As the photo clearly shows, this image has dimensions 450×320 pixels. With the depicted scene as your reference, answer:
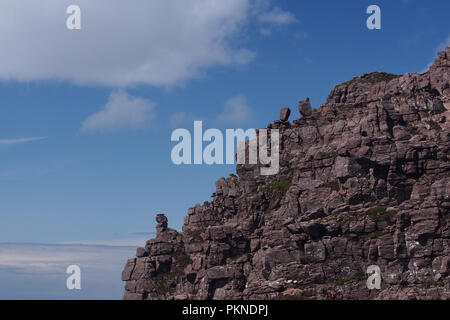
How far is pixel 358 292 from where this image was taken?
199625 mm

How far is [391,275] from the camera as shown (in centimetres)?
19850
